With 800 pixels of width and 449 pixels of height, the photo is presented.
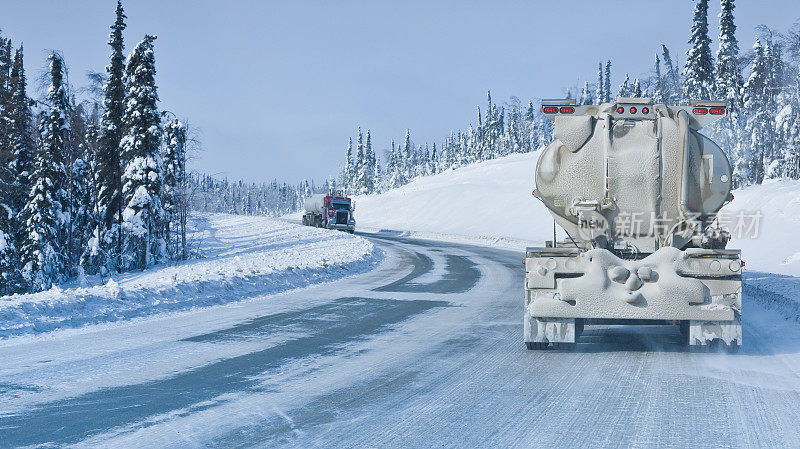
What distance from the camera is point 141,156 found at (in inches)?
1427

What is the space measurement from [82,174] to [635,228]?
3945cm

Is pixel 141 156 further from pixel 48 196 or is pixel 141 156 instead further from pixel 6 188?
pixel 6 188

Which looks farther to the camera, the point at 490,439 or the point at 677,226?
the point at 677,226

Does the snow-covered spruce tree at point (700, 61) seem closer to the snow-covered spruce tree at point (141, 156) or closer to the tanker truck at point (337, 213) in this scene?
the tanker truck at point (337, 213)

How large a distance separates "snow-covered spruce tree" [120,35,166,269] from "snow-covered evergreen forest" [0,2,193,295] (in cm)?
6

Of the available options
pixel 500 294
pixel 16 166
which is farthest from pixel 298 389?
pixel 16 166

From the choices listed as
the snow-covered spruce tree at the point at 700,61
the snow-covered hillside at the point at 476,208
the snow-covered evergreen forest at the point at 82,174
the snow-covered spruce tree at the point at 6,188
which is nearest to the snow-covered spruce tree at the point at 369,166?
the snow-covered hillside at the point at 476,208

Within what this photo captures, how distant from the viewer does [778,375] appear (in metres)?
6.50

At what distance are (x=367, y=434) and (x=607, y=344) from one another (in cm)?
484

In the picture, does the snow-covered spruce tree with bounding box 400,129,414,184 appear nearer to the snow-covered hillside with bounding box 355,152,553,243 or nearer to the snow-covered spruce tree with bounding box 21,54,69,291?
the snow-covered hillside with bounding box 355,152,553,243

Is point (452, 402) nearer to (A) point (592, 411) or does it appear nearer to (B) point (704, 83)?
(A) point (592, 411)

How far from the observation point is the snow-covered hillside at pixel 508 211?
90.8 ft

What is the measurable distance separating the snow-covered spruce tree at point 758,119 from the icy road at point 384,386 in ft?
160

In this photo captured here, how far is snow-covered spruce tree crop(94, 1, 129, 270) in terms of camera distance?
38.3 m
